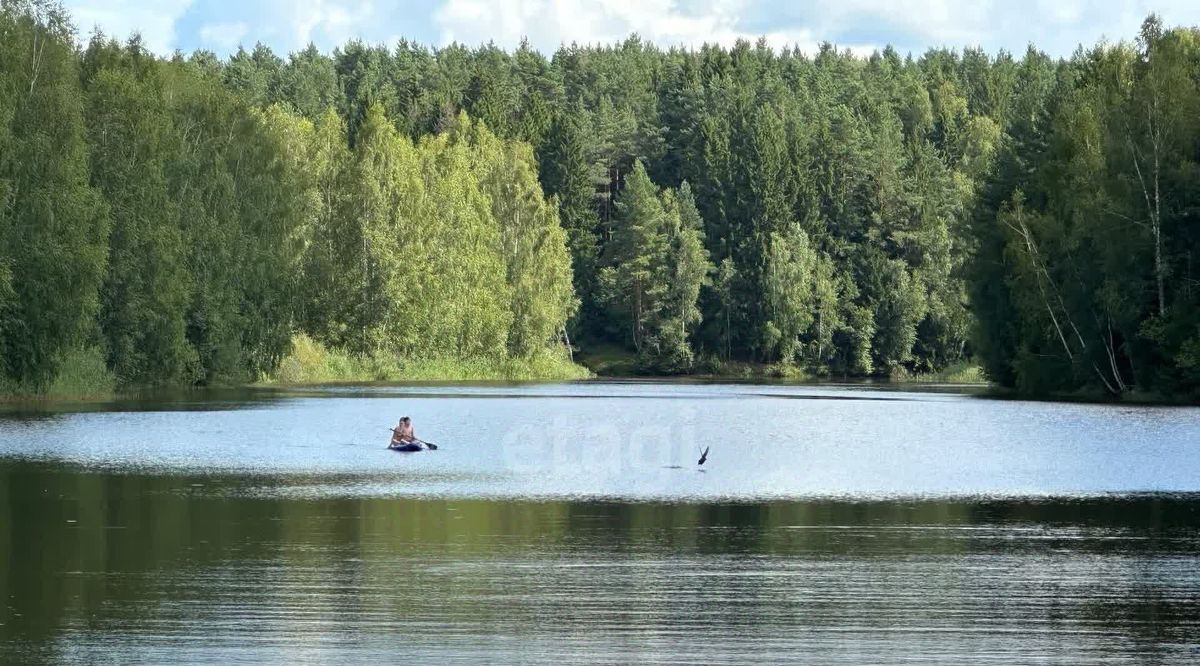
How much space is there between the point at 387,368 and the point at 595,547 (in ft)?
270

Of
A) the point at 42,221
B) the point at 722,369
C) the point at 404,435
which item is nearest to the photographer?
the point at 404,435

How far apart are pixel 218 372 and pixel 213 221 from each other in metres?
7.65

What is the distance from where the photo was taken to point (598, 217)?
151 metres

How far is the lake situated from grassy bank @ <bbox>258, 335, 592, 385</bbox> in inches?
1847

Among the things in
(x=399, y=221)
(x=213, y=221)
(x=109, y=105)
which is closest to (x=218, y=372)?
(x=213, y=221)

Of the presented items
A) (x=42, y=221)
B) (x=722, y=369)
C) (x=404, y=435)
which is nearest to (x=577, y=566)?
(x=404, y=435)

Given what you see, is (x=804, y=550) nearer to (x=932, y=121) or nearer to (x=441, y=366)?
(x=441, y=366)

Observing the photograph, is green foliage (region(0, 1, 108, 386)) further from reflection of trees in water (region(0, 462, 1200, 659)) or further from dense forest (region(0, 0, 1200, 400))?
reflection of trees in water (region(0, 462, 1200, 659))

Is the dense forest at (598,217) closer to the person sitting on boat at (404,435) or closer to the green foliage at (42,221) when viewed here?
the green foliage at (42,221)

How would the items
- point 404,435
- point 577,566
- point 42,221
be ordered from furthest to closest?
point 42,221 < point 404,435 < point 577,566

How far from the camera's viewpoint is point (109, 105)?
2768 inches

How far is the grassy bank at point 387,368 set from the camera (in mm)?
96812

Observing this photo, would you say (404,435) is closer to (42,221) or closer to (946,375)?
(42,221)

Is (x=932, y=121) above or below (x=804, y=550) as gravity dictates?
above
